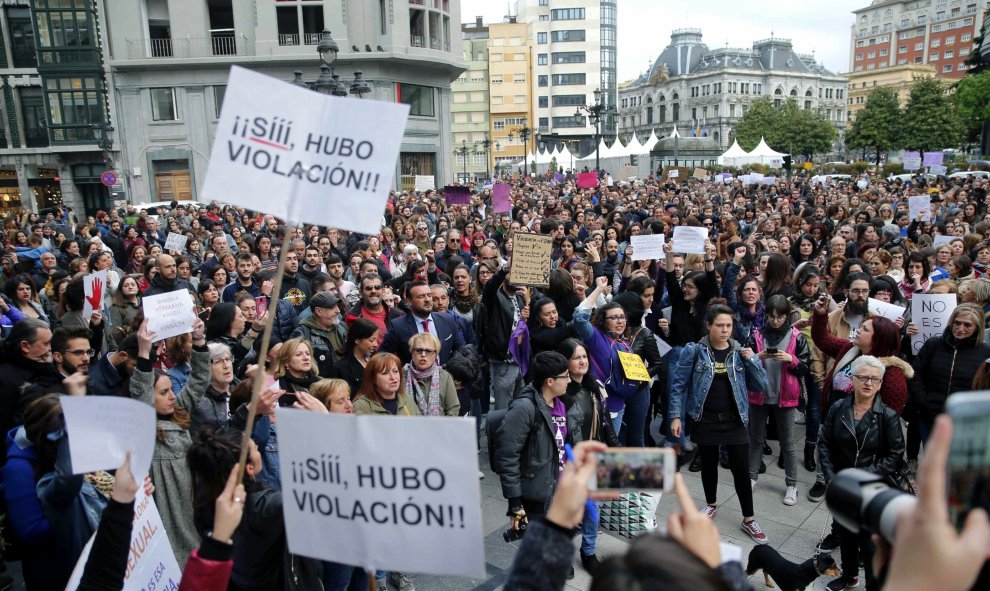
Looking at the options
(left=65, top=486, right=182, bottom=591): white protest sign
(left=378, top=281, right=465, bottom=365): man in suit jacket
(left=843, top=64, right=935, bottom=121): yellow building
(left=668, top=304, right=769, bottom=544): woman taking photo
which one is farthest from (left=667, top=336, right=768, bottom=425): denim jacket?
(left=843, top=64, right=935, bottom=121): yellow building

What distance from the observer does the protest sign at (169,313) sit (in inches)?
180

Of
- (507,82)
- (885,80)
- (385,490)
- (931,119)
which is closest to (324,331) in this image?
(385,490)

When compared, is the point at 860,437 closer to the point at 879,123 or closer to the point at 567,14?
the point at 879,123

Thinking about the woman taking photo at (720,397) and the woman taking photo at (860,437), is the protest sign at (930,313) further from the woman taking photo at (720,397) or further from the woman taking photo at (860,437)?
the woman taking photo at (720,397)

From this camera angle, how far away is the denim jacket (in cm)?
516

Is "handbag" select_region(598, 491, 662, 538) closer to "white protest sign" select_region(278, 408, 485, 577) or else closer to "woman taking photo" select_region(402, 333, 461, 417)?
"woman taking photo" select_region(402, 333, 461, 417)

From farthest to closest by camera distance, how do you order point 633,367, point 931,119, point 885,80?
point 885,80
point 931,119
point 633,367

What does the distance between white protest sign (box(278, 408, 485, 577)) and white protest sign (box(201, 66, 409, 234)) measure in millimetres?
906

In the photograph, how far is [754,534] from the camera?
5.20 meters

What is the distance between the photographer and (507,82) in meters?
92.2

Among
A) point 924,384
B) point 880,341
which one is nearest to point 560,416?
point 880,341

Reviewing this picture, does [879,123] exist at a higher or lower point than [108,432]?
higher

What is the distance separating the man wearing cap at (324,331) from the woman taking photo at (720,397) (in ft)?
10.3

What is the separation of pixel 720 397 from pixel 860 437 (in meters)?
1.02
